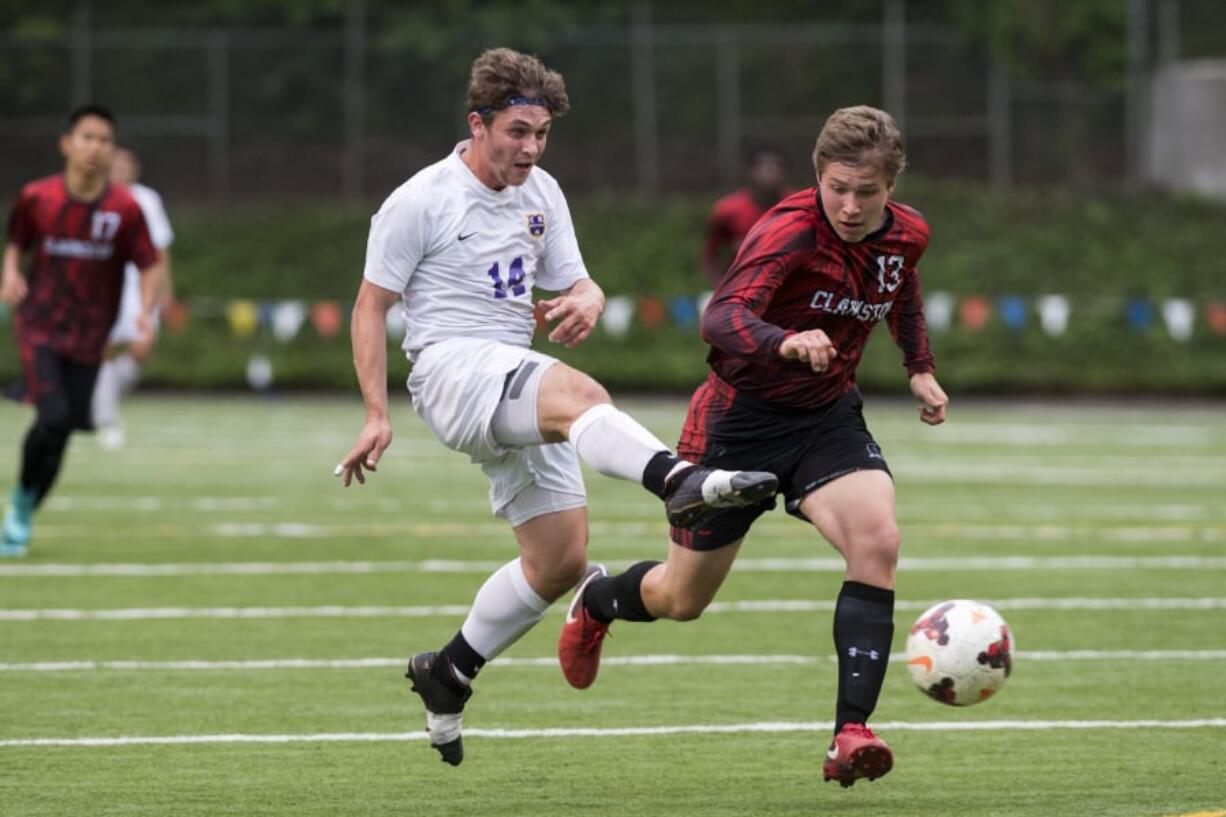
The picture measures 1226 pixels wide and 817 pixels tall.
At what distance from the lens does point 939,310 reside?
2809cm

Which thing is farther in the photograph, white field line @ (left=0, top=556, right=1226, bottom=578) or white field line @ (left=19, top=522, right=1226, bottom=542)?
white field line @ (left=19, top=522, right=1226, bottom=542)

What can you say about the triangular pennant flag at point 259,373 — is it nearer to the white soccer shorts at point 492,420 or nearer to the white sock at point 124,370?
the white sock at point 124,370

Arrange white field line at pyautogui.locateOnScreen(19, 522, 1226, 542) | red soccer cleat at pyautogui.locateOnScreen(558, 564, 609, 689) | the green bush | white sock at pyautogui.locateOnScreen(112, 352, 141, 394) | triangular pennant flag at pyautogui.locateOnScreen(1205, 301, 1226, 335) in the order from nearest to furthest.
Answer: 1. red soccer cleat at pyautogui.locateOnScreen(558, 564, 609, 689)
2. white field line at pyautogui.locateOnScreen(19, 522, 1226, 542)
3. white sock at pyautogui.locateOnScreen(112, 352, 141, 394)
4. triangular pennant flag at pyautogui.locateOnScreen(1205, 301, 1226, 335)
5. the green bush

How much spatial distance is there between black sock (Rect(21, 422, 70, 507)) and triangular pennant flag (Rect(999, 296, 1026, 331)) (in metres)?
17.8

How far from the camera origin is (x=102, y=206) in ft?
39.7

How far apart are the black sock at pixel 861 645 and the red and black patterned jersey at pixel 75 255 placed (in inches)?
264

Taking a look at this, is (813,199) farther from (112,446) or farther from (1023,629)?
(112,446)

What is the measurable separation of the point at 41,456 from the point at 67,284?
943 millimetres

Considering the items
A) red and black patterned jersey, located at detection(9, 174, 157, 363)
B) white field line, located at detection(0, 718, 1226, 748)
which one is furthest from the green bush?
white field line, located at detection(0, 718, 1226, 748)

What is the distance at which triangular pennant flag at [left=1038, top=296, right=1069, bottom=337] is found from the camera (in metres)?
28.5

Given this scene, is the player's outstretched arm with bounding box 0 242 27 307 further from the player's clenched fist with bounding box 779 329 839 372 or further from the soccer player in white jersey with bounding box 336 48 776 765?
the player's clenched fist with bounding box 779 329 839 372

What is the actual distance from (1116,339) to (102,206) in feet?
62.5

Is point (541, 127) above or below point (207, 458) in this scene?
above

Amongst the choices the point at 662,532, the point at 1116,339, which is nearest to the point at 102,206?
the point at 662,532
